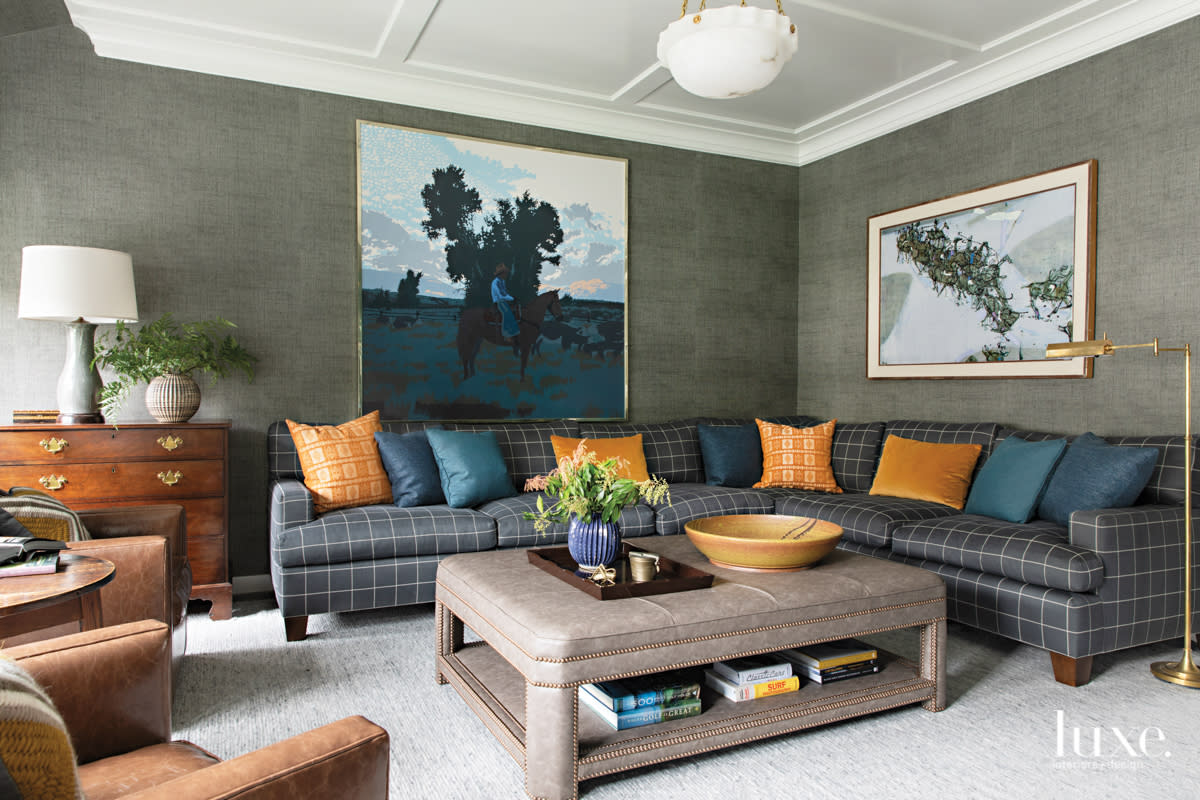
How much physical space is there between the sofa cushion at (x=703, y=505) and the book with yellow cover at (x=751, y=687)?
56.8 inches

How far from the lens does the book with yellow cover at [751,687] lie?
231 cm

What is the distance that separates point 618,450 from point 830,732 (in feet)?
7.01

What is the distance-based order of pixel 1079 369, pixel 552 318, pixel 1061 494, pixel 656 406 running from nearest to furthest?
1. pixel 1061 494
2. pixel 1079 369
3. pixel 552 318
4. pixel 656 406

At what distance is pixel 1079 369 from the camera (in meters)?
3.72

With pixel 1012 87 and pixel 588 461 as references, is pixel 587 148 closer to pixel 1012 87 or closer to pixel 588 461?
pixel 1012 87

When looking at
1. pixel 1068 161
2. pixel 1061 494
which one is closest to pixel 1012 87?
pixel 1068 161

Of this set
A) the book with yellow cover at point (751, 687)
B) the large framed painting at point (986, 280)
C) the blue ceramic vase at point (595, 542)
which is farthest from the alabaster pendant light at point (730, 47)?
the large framed painting at point (986, 280)

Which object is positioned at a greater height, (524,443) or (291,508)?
(524,443)

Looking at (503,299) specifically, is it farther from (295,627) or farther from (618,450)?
(295,627)

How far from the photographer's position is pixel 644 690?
2.19 m

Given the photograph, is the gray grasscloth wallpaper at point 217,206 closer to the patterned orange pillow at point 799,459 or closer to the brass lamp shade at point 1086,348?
the patterned orange pillow at point 799,459

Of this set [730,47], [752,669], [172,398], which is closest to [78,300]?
[172,398]

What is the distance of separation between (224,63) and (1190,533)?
4.67 metres

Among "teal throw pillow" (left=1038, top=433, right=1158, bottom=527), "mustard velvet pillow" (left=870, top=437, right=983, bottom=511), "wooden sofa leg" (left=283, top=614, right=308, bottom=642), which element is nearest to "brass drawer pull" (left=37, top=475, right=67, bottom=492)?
"wooden sofa leg" (left=283, top=614, right=308, bottom=642)
